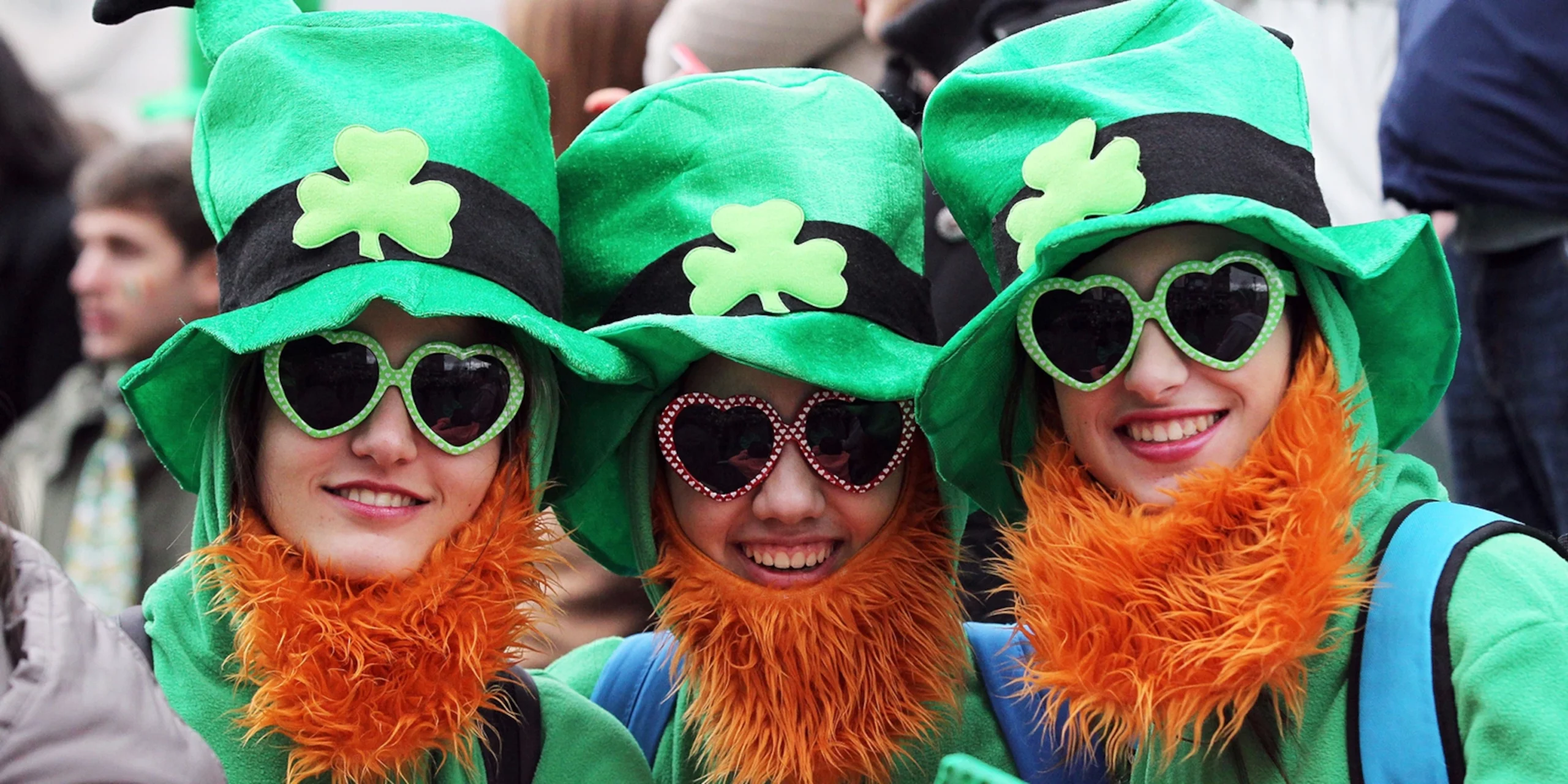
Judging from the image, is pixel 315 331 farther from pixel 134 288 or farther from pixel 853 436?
pixel 134 288

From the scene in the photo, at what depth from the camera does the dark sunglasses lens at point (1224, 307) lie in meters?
2.32

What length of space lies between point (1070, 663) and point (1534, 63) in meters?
1.99

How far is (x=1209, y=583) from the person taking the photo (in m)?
2.26

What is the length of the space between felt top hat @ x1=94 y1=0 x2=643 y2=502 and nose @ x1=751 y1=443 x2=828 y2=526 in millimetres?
282

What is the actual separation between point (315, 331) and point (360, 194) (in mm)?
250

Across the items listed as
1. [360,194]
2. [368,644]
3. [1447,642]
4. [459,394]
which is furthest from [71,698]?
[1447,642]

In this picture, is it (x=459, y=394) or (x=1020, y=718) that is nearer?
(x=459, y=394)

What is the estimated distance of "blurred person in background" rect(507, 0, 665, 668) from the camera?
364 cm

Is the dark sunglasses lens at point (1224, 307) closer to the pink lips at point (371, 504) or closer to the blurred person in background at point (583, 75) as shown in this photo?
the pink lips at point (371, 504)

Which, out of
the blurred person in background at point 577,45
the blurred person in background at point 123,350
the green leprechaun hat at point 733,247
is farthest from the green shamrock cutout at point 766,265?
the blurred person in background at point 123,350

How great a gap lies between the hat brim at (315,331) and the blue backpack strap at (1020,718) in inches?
30.6

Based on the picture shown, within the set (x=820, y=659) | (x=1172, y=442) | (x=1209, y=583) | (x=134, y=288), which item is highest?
(x=1172, y=442)

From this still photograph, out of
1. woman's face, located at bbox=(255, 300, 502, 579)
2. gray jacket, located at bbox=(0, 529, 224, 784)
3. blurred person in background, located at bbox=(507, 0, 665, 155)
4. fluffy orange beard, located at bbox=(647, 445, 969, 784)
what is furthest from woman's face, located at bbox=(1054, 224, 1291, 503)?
blurred person in background, located at bbox=(507, 0, 665, 155)

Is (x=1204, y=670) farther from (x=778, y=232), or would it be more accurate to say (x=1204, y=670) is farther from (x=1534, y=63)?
(x=1534, y=63)
